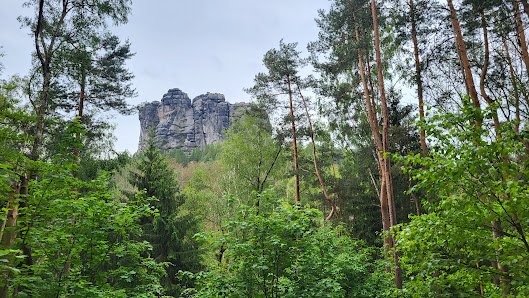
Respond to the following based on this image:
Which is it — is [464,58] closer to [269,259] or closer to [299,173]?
[269,259]

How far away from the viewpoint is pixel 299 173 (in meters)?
15.0

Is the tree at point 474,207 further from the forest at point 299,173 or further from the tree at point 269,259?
the tree at point 269,259

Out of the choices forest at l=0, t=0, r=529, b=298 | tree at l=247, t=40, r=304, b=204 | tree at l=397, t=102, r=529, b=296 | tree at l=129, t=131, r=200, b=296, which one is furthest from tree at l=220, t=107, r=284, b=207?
tree at l=397, t=102, r=529, b=296

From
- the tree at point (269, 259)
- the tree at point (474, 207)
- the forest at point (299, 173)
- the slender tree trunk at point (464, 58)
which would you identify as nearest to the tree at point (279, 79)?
the forest at point (299, 173)

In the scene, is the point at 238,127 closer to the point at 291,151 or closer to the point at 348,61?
the point at 291,151

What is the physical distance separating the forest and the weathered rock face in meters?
59.1

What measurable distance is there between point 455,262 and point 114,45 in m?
12.3

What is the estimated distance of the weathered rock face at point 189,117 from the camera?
7975cm

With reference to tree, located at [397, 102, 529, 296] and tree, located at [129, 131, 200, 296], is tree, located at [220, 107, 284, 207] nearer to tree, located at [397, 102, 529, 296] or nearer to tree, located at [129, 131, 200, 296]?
tree, located at [129, 131, 200, 296]

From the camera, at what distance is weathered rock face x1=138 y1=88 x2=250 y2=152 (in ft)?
262

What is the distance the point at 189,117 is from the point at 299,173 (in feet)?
236

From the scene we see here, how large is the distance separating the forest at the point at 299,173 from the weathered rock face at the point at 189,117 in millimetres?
59142

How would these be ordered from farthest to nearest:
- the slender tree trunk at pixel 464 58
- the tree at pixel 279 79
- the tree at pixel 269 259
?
1. the tree at pixel 279 79
2. the slender tree trunk at pixel 464 58
3. the tree at pixel 269 259

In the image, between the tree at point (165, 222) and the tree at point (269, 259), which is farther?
the tree at point (165, 222)
